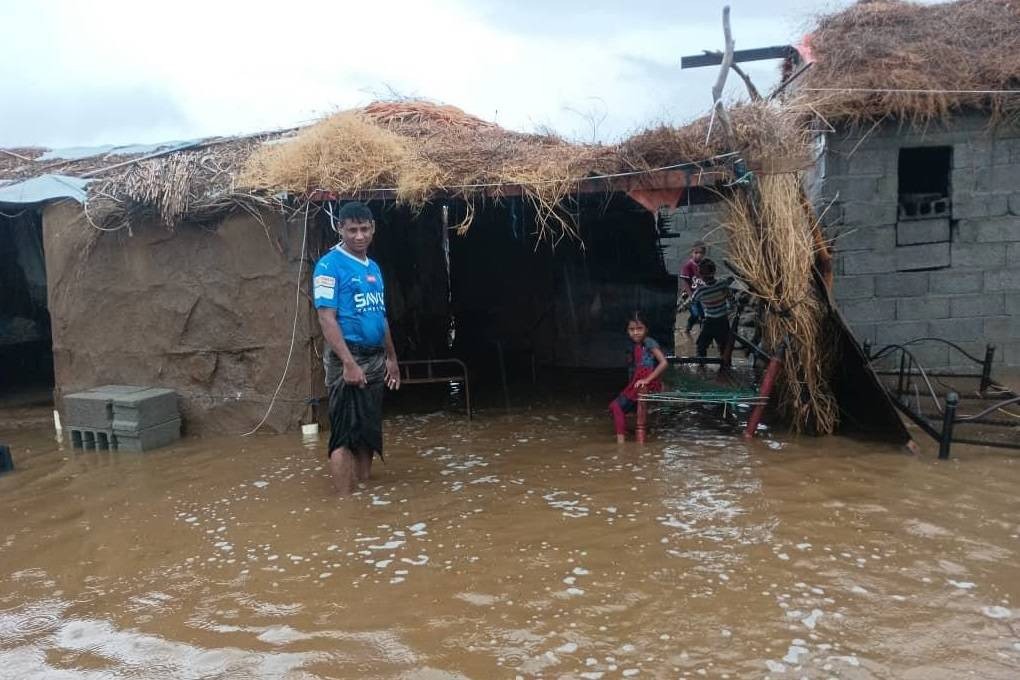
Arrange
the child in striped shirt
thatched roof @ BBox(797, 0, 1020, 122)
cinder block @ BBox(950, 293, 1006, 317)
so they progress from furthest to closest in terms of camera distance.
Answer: cinder block @ BBox(950, 293, 1006, 317), thatched roof @ BBox(797, 0, 1020, 122), the child in striped shirt

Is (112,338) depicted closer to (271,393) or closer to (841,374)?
(271,393)

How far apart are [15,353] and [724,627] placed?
11.4 m

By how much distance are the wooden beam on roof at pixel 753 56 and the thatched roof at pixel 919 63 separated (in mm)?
1098

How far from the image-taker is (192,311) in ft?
23.5

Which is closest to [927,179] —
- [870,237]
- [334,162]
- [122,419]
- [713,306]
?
[870,237]

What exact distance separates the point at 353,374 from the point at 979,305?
→ 7.10m

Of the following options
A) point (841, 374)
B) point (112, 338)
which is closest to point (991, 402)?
point (841, 374)

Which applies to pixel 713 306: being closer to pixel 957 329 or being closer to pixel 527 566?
pixel 957 329

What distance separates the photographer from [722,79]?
5855mm

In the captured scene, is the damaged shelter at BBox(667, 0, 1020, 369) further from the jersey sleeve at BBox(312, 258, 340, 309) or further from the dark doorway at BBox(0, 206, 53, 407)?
the dark doorway at BBox(0, 206, 53, 407)

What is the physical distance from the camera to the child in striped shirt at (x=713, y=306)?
7448 millimetres

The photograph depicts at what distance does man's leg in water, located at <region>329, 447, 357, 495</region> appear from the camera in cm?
511

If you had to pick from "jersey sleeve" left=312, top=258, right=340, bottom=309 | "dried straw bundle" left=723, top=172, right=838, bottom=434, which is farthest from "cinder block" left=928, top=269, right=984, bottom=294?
"jersey sleeve" left=312, top=258, right=340, bottom=309

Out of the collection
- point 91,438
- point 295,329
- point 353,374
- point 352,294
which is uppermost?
point 352,294
